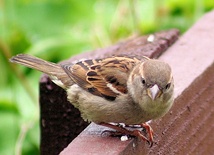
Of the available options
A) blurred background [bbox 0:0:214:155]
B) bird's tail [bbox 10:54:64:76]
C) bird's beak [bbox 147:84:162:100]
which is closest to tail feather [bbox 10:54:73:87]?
bird's tail [bbox 10:54:64:76]

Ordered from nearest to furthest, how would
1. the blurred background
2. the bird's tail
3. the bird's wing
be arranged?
the bird's wing, the bird's tail, the blurred background

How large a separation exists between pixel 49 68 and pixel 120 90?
0.44 meters

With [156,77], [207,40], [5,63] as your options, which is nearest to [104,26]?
[5,63]

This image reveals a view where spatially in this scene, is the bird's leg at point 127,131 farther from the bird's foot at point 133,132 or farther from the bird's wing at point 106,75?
the bird's wing at point 106,75

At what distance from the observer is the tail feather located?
3.26 m

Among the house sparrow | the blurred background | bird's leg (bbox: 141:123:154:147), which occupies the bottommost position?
the blurred background

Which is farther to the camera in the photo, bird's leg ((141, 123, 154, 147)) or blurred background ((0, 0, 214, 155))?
blurred background ((0, 0, 214, 155))

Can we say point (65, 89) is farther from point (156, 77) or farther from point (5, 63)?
point (5, 63)

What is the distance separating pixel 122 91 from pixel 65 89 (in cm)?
28

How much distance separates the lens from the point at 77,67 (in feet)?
10.7

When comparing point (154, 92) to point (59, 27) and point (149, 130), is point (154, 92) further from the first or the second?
point (59, 27)

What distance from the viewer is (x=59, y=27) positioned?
4812mm

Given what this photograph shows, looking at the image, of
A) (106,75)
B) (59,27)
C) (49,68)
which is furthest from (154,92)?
(59,27)

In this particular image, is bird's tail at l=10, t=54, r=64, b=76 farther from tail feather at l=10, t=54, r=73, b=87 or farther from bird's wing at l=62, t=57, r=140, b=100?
bird's wing at l=62, t=57, r=140, b=100
